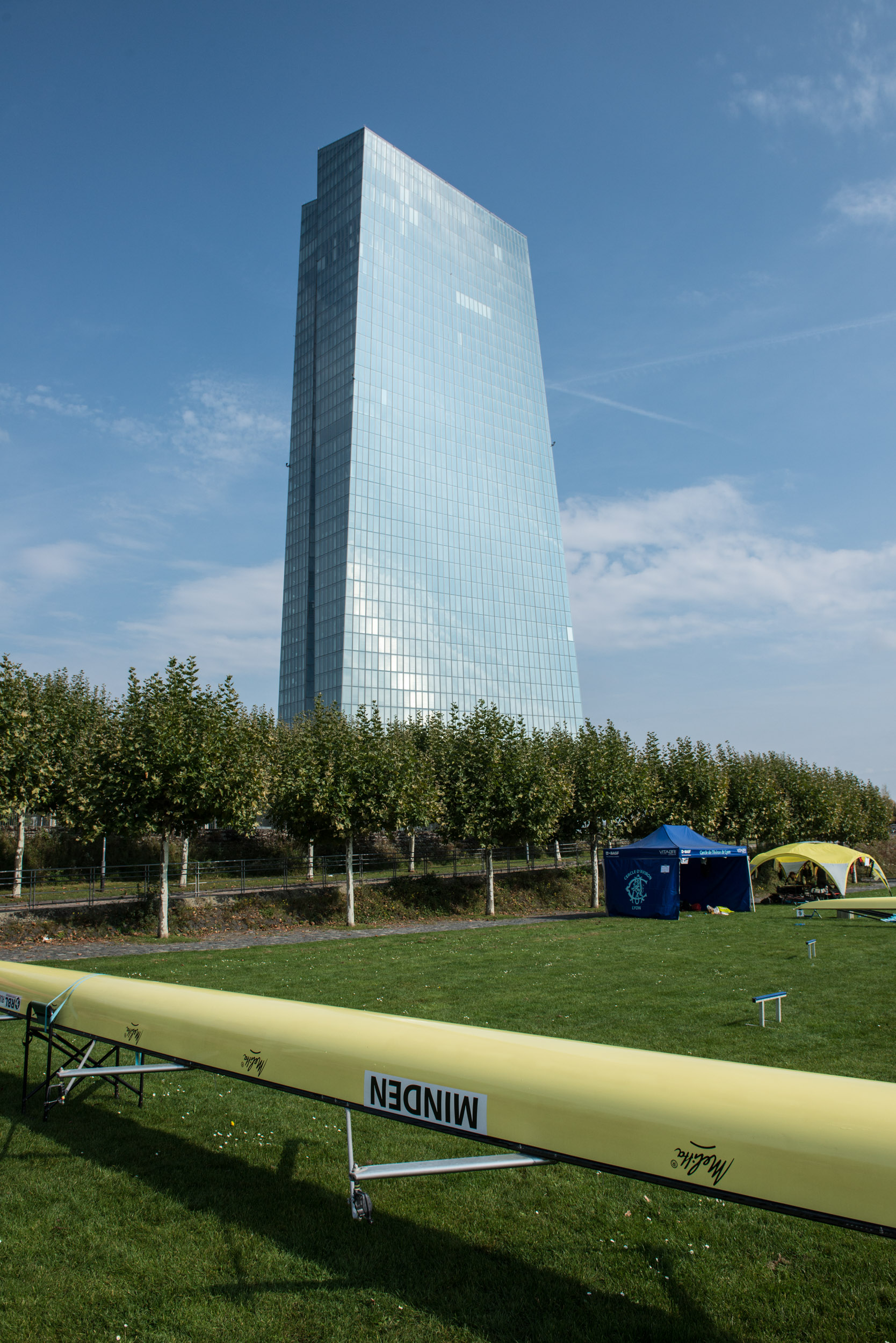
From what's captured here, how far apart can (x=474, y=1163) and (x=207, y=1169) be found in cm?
287

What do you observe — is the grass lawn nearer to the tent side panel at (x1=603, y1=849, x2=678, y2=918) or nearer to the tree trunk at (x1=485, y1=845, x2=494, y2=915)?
the tent side panel at (x1=603, y1=849, x2=678, y2=918)

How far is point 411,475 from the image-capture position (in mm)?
100125

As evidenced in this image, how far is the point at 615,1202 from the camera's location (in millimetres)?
5449

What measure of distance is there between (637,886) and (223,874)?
758 inches

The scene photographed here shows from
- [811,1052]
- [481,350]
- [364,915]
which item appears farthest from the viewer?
[481,350]

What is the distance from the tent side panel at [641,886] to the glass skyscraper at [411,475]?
58.8m

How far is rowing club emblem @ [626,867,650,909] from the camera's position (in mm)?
29938

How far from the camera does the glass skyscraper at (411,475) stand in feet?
308

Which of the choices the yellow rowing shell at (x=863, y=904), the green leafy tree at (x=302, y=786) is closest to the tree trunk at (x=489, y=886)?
the green leafy tree at (x=302, y=786)

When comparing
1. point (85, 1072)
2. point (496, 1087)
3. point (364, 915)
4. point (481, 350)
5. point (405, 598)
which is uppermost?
point (481, 350)

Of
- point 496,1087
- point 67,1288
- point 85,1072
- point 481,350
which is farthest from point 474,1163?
point 481,350

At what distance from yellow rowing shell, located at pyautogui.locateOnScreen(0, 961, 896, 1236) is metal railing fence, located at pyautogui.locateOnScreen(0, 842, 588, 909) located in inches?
875

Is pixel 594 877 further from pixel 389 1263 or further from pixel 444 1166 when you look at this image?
pixel 444 1166

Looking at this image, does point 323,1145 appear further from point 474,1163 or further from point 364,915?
point 364,915
